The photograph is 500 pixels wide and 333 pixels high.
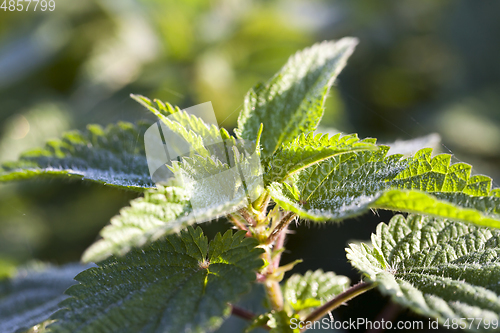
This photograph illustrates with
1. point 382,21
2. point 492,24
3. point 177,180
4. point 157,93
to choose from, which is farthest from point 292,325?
point 492,24

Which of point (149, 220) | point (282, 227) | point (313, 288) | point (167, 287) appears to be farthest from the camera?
point (313, 288)

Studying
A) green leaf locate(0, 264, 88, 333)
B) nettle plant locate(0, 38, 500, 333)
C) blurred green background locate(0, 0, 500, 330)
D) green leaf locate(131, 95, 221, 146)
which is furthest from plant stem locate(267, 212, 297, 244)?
blurred green background locate(0, 0, 500, 330)

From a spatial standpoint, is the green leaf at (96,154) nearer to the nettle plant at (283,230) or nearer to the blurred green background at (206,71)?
the nettle plant at (283,230)

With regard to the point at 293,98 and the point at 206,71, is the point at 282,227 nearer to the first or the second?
the point at 293,98

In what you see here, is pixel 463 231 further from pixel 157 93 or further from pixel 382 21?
pixel 382 21

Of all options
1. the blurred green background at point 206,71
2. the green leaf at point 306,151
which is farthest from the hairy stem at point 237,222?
the blurred green background at point 206,71

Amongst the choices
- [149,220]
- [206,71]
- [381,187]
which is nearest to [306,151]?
[381,187]
